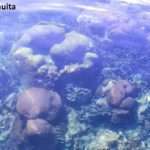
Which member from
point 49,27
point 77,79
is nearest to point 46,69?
point 77,79

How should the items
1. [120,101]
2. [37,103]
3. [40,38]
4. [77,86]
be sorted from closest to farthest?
[37,103] → [120,101] → [77,86] → [40,38]

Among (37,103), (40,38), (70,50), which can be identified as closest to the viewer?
(37,103)

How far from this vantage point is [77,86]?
444 inches

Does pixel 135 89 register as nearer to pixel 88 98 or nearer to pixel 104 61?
pixel 88 98

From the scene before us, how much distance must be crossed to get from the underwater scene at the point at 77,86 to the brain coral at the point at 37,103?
29mm

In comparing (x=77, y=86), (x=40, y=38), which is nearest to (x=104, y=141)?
(x=77, y=86)

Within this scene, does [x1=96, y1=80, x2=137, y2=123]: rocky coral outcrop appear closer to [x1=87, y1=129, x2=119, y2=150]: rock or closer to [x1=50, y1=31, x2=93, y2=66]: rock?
[x1=87, y1=129, x2=119, y2=150]: rock

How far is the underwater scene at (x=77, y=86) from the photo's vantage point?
9.38 m

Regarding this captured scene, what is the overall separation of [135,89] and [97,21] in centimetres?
585

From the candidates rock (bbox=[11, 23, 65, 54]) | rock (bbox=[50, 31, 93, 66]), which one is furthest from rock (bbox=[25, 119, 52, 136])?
rock (bbox=[11, 23, 65, 54])

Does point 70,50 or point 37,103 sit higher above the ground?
point 70,50

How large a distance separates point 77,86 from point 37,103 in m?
1.98

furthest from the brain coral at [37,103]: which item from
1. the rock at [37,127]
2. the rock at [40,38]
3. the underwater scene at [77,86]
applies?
the rock at [40,38]

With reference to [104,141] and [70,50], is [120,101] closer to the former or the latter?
[104,141]
